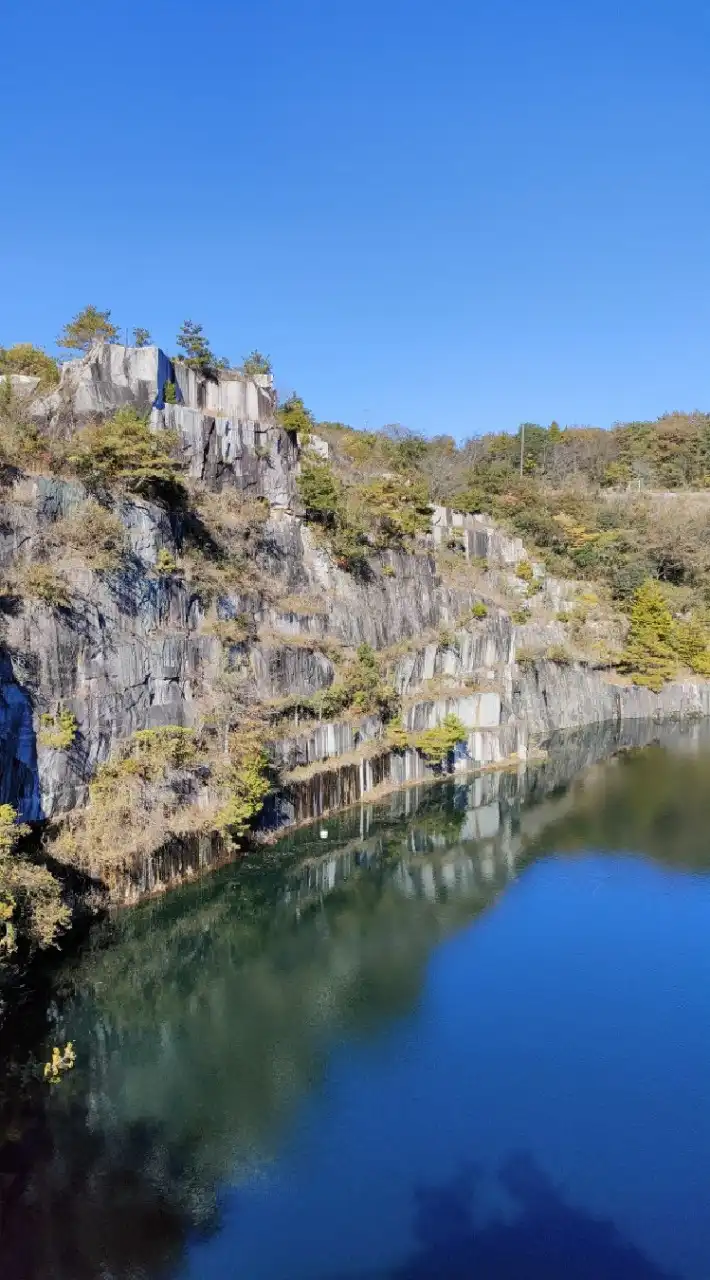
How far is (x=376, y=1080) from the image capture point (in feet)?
45.6

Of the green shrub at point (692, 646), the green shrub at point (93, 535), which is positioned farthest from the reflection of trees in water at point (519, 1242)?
the green shrub at point (692, 646)

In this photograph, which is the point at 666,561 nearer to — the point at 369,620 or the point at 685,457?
the point at 685,457

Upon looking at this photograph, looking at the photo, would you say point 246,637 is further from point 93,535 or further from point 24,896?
point 24,896

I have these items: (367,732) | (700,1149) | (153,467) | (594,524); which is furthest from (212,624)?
(594,524)

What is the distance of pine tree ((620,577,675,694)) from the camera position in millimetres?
42969

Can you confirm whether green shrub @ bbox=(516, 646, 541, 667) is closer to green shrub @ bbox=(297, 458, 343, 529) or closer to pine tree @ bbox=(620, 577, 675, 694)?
pine tree @ bbox=(620, 577, 675, 694)

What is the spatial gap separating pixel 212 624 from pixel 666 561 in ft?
112

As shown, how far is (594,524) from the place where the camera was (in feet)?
168

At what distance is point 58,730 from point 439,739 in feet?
49.7

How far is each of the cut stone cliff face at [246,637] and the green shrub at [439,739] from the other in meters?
0.51

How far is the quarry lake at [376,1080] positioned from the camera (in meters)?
10.5

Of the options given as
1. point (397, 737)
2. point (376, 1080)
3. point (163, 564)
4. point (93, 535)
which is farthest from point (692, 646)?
point (376, 1080)

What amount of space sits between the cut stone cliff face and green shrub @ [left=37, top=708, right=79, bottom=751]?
0.49ft

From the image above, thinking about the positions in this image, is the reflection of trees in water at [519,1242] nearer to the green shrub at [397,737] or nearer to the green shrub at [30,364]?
the green shrub at [397,737]
